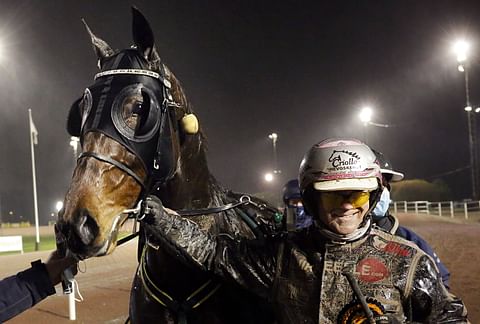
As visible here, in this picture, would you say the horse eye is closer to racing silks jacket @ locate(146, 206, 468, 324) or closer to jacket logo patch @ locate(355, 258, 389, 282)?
racing silks jacket @ locate(146, 206, 468, 324)

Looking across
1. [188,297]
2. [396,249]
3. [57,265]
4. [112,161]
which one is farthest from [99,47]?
[396,249]

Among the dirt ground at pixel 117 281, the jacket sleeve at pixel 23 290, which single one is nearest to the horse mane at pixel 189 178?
the jacket sleeve at pixel 23 290

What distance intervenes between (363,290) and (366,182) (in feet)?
1.29

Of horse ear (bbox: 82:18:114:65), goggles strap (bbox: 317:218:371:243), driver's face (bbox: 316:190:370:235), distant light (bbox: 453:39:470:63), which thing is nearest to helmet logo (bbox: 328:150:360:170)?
driver's face (bbox: 316:190:370:235)

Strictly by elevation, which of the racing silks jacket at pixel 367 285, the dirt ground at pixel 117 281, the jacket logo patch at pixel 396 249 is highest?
the jacket logo patch at pixel 396 249

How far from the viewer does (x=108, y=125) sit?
197 centimetres

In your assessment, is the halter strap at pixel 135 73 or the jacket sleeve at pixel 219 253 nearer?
the jacket sleeve at pixel 219 253

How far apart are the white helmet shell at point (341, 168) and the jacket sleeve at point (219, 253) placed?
347 mm

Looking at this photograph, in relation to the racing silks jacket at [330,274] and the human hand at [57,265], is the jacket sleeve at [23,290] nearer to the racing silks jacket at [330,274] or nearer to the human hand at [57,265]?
the human hand at [57,265]

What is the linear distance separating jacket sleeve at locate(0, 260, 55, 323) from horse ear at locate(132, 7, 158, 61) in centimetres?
113

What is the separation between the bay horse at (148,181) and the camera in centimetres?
185

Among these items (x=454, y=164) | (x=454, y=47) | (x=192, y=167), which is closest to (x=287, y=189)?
(x=192, y=167)

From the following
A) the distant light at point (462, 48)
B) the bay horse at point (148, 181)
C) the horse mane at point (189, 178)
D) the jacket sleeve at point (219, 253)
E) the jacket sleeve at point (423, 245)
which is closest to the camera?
the bay horse at point (148, 181)

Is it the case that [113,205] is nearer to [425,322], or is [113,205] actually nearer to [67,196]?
[67,196]
